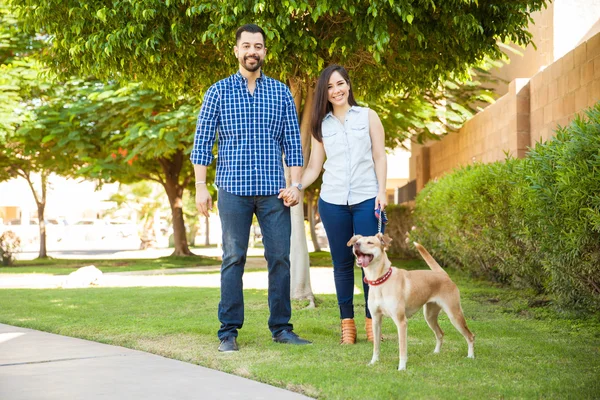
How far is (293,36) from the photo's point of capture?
7863 millimetres

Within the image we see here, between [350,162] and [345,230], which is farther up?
[350,162]

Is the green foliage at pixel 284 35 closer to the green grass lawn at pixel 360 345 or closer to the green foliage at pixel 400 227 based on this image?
the green grass lawn at pixel 360 345

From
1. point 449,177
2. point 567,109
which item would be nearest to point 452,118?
point 449,177

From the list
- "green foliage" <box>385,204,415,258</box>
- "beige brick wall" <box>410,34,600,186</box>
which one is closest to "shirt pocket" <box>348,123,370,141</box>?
"beige brick wall" <box>410,34,600,186</box>

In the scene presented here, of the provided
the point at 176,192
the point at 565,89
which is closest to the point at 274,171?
the point at 565,89

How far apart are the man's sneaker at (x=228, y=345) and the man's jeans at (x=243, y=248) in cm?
4

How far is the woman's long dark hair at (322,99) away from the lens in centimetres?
602

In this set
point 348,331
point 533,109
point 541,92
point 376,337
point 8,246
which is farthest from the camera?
point 8,246

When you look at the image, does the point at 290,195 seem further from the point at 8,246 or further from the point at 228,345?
the point at 8,246

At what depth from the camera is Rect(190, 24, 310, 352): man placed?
5816 mm

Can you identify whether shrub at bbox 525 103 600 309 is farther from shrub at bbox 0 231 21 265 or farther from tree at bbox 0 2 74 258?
shrub at bbox 0 231 21 265

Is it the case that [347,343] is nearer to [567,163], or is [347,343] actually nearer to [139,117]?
[567,163]

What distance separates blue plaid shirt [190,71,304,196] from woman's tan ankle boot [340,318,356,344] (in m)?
1.17

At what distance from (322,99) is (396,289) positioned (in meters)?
1.77
